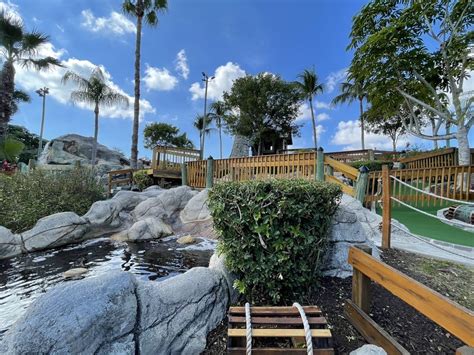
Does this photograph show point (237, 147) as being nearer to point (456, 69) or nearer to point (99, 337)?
point (456, 69)

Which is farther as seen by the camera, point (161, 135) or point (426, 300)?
point (161, 135)

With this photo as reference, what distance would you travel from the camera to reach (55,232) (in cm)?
510

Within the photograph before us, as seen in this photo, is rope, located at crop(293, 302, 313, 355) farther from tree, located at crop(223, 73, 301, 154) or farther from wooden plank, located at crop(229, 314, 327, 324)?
tree, located at crop(223, 73, 301, 154)

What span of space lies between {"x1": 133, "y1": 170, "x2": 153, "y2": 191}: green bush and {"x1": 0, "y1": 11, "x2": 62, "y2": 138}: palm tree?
598 cm

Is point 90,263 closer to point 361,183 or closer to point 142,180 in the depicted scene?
point 361,183

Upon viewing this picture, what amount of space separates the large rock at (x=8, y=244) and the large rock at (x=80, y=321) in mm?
3984

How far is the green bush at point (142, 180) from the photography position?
1145 cm

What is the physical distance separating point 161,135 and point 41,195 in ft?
82.3

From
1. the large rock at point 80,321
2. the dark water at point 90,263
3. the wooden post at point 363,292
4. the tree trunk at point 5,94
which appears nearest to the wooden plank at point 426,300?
the wooden post at point 363,292

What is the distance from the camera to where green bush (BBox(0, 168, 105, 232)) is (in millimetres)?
5805

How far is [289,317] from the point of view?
1981 millimetres

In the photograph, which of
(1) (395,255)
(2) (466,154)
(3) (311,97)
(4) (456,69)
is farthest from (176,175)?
(3) (311,97)

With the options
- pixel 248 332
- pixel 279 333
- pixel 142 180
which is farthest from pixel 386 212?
pixel 142 180

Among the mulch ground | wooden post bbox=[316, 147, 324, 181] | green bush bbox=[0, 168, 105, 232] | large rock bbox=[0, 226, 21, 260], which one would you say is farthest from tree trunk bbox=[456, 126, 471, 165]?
large rock bbox=[0, 226, 21, 260]
